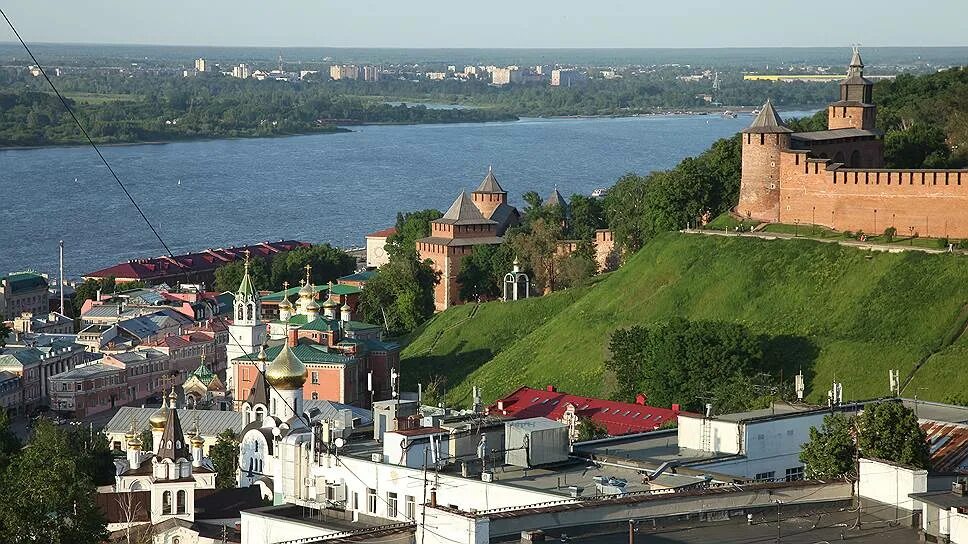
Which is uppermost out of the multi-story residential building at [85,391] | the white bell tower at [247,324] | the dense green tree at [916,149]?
the dense green tree at [916,149]

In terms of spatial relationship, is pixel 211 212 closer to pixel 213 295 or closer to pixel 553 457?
pixel 213 295

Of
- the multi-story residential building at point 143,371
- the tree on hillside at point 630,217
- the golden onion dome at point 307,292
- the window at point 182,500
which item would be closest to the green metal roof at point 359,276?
the multi-story residential building at point 143,371

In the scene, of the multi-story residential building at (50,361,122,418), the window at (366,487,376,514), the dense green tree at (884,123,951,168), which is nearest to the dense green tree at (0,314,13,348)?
the multi-story residential building at (50,361,122,418)

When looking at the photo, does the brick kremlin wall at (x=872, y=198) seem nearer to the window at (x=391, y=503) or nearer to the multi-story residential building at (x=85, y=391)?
the multi-story residential building at (x=85, y=391)

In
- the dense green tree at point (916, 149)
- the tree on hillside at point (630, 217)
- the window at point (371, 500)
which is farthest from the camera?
the tree on hillside at point (630, 217)

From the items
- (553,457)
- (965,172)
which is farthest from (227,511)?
(965,172)

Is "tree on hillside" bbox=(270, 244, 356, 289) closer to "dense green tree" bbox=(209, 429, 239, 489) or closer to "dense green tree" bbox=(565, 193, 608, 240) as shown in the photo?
"dense green tree" bbox=(565, 193, 608, 240)
